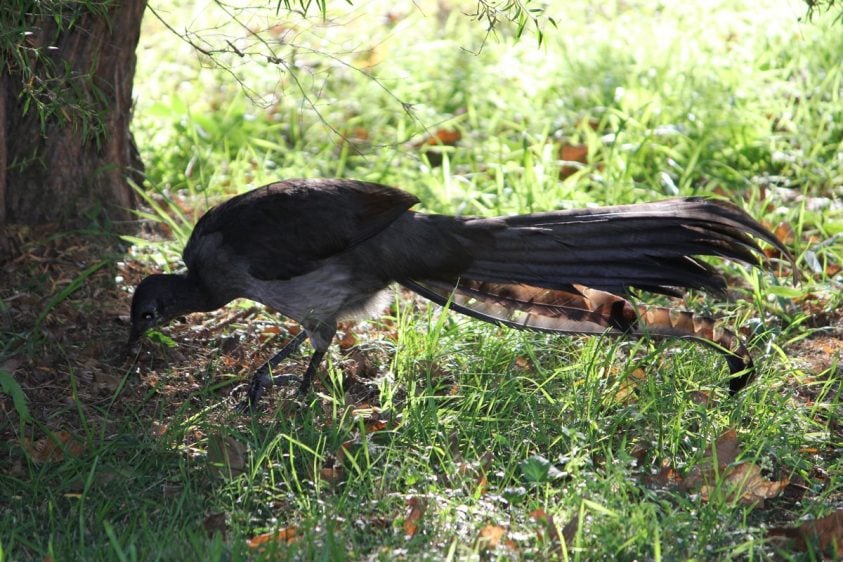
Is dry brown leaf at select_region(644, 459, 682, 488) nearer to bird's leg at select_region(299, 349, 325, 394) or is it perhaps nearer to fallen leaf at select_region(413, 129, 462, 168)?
bird's leg at select_region(299, 349, 325, 394)

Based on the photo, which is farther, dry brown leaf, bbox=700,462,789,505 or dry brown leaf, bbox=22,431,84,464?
dry brown leaf, bbox=22,431,84,464

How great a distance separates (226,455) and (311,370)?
820mm

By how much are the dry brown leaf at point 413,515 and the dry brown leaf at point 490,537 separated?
0.76ft

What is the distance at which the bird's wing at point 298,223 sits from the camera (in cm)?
468

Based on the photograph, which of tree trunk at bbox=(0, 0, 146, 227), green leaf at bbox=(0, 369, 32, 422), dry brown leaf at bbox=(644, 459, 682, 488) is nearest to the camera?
dry brown leaf at bbox=(644, 459, 682, 488)

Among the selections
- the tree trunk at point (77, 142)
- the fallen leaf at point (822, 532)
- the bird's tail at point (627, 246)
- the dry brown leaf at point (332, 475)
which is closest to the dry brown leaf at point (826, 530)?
the fallen leaf at point (822, 532)

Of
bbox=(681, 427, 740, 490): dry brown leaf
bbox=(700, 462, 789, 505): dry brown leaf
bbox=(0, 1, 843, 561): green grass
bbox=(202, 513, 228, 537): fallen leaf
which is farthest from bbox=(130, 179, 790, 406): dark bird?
bbox=(202, 513, 228, 537): fallen leaf

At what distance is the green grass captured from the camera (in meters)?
3.61

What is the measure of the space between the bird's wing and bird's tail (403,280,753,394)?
0.38 m

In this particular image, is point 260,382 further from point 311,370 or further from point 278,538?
point 278,538

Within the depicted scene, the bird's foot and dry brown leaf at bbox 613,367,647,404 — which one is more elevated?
dry brown leaf at bbox 613,367,647,404

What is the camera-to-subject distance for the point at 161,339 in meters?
5.00

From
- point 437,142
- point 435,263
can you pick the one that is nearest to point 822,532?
point 435,263

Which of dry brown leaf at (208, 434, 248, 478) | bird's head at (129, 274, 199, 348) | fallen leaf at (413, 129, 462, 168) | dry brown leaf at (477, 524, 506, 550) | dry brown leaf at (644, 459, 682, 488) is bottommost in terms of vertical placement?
dry brown leaf at (477, 524, 506, 550)
